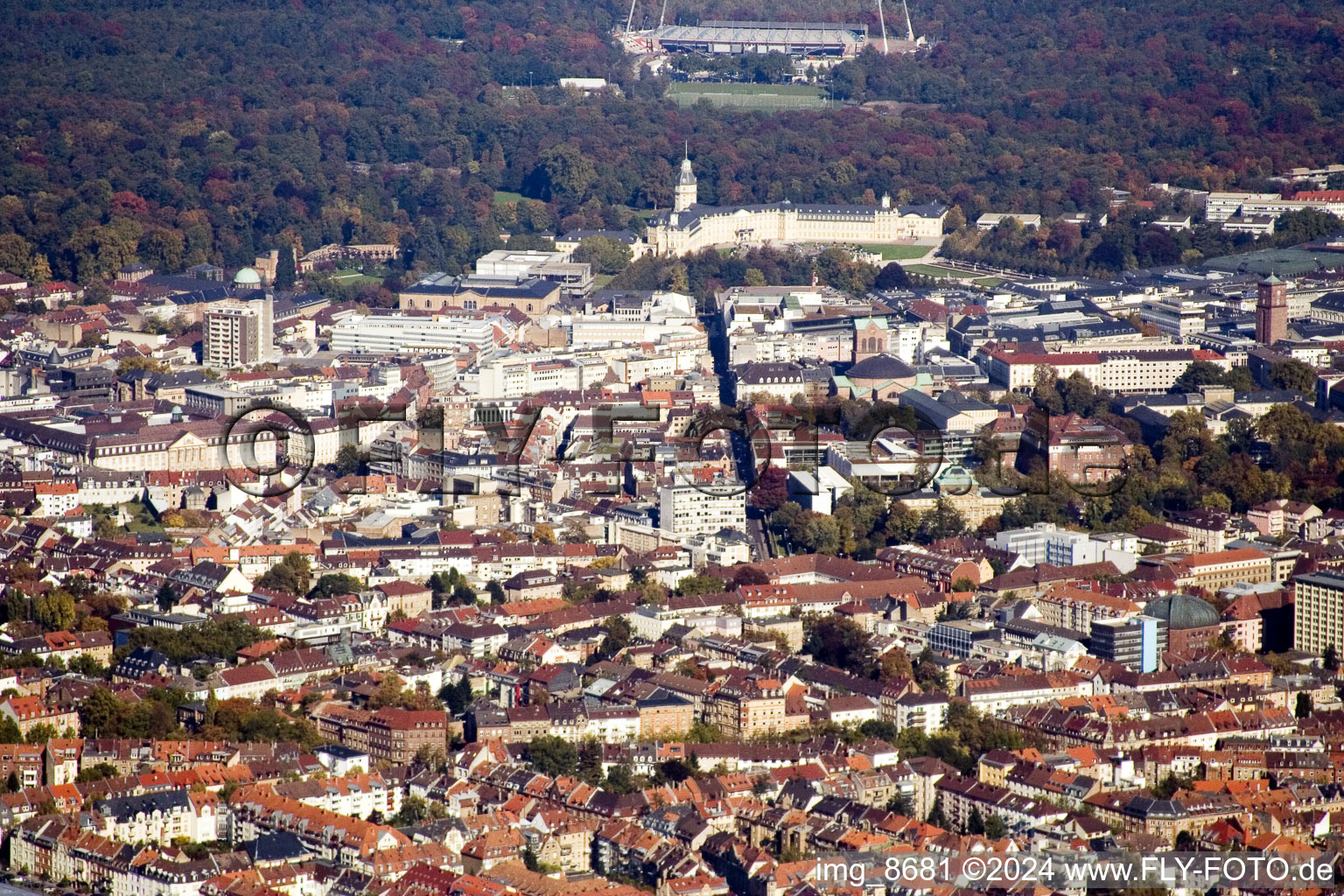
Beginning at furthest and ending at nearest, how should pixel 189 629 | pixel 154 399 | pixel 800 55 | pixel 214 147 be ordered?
pixel 800 55, pixel 214 147, pixel 154 399, pixel 189 629

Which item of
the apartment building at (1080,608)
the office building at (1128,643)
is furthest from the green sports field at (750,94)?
the office building at (1128,643)

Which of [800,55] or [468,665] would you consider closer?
[468,665]

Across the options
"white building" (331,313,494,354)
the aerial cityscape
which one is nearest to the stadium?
the aerial cityscape

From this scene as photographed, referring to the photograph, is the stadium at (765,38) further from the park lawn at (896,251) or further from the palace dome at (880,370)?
the palace dome at (880,370)

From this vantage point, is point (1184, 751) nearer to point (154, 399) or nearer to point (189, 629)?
point (189, 629)

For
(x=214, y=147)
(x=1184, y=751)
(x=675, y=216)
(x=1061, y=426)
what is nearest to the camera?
(x=1184, y=751)

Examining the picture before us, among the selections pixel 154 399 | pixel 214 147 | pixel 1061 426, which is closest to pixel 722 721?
pixel 1061 426
